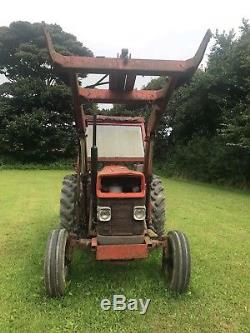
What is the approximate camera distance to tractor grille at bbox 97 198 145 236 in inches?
170

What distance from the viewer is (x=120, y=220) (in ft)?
14.2

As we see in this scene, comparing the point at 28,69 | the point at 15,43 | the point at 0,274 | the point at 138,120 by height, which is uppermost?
the point at 15,43

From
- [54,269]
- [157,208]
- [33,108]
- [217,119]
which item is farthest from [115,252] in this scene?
[33,108]

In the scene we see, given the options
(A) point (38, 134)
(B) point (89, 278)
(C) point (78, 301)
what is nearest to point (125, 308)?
(C) point (78, 301)

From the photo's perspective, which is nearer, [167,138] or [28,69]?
[167,138]

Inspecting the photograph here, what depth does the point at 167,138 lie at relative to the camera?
20750 millimetres

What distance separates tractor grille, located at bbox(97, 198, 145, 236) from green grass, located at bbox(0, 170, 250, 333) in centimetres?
61

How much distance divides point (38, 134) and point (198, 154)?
945 cm

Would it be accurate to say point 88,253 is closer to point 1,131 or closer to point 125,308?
point 125,308

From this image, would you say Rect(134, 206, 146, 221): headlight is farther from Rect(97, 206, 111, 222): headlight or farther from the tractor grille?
Rect(97, 206, 111, 222): headlight

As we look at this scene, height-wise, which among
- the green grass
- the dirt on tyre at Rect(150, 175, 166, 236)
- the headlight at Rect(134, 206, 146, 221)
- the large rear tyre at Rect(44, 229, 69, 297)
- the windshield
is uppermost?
the windshield

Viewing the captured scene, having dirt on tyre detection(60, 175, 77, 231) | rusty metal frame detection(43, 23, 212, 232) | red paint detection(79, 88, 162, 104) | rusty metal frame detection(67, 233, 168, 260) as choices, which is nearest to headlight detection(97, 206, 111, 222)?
rusty metal frame detection(67, 233, 168, 260)

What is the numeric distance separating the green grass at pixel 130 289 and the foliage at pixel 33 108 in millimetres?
14732

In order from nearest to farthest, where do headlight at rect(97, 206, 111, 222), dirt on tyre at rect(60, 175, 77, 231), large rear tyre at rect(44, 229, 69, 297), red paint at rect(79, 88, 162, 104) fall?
large rear tyre at rect(44, 229, 69, 297) → headlight at rect(97, 206, 111, 222) → red paint at rect(79, 88, 162, 104) → dirt on tyre at rect(60, 175, 77, 231)
